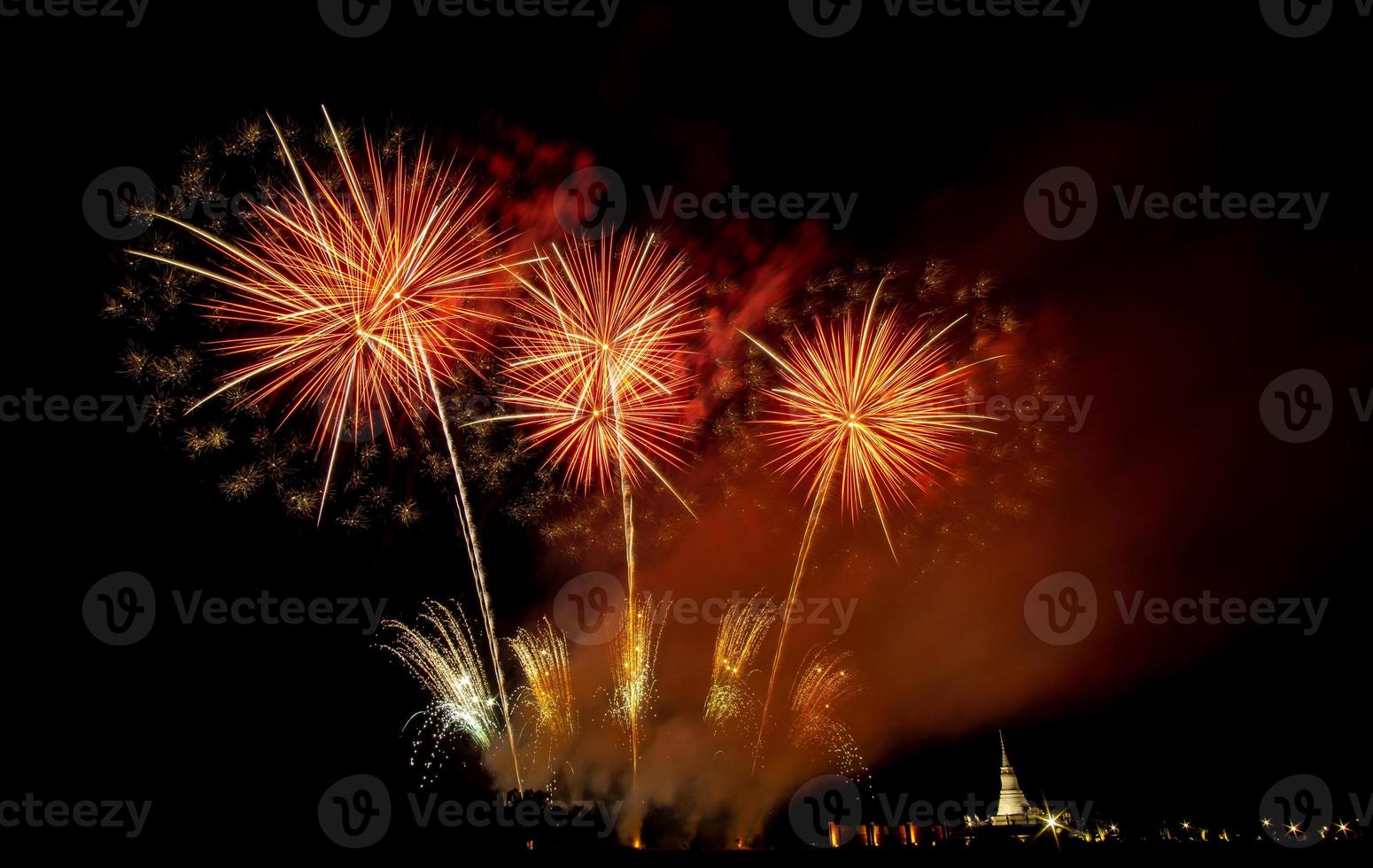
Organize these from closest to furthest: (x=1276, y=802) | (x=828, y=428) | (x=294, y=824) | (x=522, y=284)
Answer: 1. (x=294, y=824)
2. (x=522, y=284)
3. (x=828, y=428)
4. (x=1276, y=802)

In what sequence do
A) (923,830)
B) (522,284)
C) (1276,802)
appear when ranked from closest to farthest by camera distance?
(522,284) < (923,830) < (1276,802)

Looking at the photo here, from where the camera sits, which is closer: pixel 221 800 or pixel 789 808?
pixel 221 800

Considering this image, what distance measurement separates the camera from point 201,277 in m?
13.8

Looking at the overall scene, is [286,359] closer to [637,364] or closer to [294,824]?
[637,364]

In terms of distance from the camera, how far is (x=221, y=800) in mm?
17109

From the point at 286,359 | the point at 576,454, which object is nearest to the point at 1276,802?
the point at 576,454

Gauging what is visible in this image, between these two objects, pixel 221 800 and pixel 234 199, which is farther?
pixel 221 800

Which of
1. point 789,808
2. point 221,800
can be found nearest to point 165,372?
point 221,800

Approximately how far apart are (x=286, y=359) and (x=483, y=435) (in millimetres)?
3761

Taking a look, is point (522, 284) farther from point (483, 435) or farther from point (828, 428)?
point (828, 428)

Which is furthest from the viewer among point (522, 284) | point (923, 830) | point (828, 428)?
point (923, 830)

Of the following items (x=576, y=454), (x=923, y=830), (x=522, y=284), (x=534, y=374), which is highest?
(x=522, y=284)

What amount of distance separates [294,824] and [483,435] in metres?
7.02

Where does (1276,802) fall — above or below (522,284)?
Result: below
